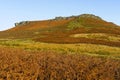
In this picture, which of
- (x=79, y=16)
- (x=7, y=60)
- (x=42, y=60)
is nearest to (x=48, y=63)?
(x=42, y=60)

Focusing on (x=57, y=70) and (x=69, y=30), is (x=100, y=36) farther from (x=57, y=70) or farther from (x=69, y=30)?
(x=57, y=70)

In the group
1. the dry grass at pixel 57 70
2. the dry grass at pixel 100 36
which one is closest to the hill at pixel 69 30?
the dry grass at pixel 100 36

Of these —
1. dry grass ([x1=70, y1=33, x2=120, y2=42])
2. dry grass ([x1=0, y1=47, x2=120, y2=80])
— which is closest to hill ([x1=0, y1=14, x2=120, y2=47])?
dry grass ([x1=70, y1=33, x2=120, y2=42])

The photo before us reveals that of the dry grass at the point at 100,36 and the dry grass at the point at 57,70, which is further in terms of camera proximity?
the dry grass at the point at 100,36

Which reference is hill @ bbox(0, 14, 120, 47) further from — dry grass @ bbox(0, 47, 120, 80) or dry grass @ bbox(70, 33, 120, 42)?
dry grass @ bbox(0, 47, 120, 80)

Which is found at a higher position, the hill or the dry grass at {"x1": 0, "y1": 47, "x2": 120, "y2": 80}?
the dry grass at {"x1": 0, "y1": 47, "x2": 120, "y2": 80}

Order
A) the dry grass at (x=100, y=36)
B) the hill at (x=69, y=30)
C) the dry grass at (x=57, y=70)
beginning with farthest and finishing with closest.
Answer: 1. the dry grass at (x=100, y=36)
2. the hill at (x=69, y=30)
3. the dry grass at (x=57, y=70)

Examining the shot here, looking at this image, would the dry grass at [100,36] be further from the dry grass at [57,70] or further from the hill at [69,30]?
the dry grass at [57,70]

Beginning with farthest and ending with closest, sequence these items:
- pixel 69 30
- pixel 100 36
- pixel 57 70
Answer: pixel 69 30 → pixel 100 36 → pixel 57 70

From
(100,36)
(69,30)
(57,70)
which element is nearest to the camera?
(57,70)

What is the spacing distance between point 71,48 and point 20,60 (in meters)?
37.0

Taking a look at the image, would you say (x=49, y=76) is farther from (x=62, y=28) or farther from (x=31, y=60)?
(x=62, y=28)

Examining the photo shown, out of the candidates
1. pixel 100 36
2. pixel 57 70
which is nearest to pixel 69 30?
pixel 100 36

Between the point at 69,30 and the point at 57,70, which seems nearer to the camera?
the point at 57,70
